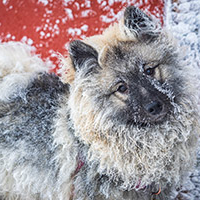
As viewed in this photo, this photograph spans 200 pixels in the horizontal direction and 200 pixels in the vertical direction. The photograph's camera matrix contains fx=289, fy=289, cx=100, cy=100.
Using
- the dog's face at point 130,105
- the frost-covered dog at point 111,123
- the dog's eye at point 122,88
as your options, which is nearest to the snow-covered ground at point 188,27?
the frost-covered dog at point 111,123

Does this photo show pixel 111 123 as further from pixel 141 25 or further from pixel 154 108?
pixel 141 25

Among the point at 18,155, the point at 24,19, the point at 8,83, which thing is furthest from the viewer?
the point at 24,19

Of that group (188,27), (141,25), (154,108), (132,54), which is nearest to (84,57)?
(132,54)

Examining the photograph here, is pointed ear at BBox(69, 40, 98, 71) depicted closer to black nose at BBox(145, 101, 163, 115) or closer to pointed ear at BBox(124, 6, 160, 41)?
pointed ear at BBox(124, 6, 160, 41)

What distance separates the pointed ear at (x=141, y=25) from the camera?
7.80 ft

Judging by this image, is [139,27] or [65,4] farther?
[65,4]

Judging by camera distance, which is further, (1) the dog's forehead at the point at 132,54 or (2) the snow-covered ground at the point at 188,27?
(2) the snow-covered ground at the point at 188,27

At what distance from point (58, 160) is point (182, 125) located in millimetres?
1073

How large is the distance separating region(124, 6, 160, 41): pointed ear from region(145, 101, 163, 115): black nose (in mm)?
629

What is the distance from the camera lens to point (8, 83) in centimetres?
268

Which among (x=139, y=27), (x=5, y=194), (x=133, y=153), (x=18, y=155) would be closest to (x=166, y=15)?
(x=139, y=27)

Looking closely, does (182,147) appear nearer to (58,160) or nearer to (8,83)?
(58,160)

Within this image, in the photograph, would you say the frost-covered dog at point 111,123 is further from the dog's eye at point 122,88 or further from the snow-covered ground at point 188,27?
the snow-covered ground at point 188,27

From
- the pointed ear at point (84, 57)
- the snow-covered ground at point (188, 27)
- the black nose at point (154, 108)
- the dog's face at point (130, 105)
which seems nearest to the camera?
the black nose at point (154, 108)
